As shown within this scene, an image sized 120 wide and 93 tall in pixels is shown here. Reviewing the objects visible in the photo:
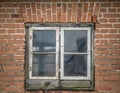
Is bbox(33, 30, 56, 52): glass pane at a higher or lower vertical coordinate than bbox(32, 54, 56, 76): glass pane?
higher

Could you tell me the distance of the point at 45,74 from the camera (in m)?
4.43

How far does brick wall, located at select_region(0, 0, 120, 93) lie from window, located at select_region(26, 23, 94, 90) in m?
0.14

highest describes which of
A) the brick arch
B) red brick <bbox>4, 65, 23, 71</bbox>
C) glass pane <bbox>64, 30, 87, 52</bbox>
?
the brick arch

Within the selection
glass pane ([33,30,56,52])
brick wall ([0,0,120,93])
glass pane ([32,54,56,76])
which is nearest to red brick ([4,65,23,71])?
brick wall ([0,0,120,93])

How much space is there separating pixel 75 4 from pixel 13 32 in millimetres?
1165

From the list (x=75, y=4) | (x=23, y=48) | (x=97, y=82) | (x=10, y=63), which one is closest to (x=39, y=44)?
(x=23, y=48)

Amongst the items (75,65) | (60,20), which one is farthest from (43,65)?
(60,20)

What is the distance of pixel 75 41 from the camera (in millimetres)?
4414

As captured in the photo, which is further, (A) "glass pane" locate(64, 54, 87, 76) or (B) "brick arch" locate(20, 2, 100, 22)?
Result: (A) "glass pane" locate(64, 54, 87, 76)

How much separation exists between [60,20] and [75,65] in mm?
829

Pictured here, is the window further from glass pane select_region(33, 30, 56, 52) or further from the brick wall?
the brick wall

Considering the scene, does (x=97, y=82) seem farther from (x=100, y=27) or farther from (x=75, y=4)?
(x=75, y=4)

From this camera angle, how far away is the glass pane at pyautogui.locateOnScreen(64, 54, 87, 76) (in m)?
4.42

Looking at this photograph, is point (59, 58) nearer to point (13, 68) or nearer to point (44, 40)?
point (44, 40)
